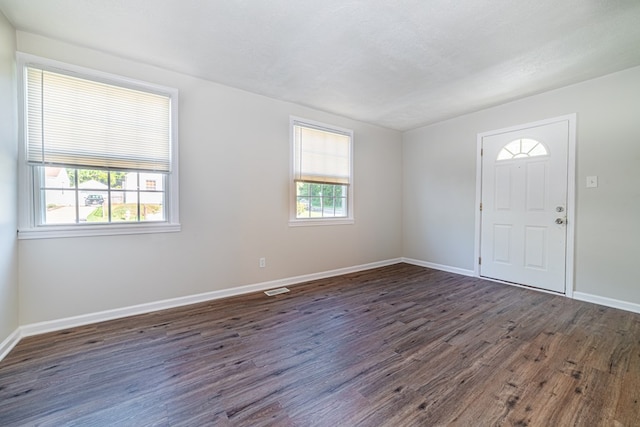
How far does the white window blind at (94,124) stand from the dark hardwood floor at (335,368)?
1.57m

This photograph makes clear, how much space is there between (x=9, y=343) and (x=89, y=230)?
39.1 inches

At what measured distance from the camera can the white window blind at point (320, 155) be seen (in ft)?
12.7

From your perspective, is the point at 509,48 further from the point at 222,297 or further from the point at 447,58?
the point at 222,297

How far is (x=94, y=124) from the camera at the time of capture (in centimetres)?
250

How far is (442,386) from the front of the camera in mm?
1694

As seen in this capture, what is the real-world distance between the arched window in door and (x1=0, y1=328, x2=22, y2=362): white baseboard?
5.62 m

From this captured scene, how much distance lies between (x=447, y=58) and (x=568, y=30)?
2.92ft

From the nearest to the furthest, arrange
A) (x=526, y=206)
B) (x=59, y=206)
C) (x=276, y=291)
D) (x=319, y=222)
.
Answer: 1. (x=59, y=206)
2. (x=276, y=291)
3. (x=526, y=206)
4. (x=319, y=222)

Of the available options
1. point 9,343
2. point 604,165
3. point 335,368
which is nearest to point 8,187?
point 9,343

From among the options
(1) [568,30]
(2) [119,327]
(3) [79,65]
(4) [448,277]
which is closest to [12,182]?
(3) [79,65]

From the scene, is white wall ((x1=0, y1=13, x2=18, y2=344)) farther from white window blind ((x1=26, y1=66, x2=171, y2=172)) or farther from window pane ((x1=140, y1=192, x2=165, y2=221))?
window pane ((x1=140, y1=192, x2=165, y2=221))

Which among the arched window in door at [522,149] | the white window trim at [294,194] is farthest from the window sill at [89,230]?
the arched window in door at [522,149]

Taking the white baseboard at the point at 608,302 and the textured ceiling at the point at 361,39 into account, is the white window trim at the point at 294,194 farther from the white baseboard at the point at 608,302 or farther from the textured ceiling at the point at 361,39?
the white baseboard at the point at 608,302

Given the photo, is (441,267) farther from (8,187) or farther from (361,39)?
(8,187)
